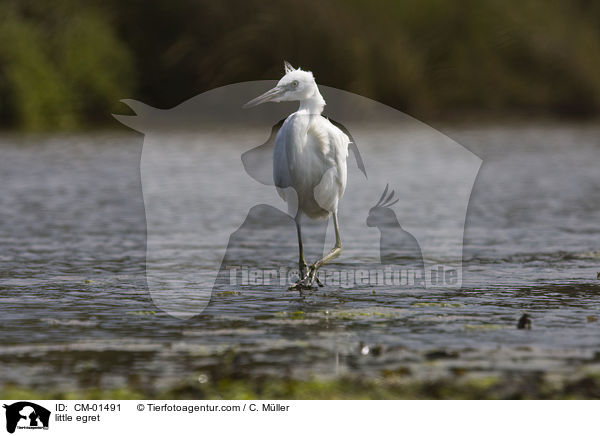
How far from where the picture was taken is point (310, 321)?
930cm

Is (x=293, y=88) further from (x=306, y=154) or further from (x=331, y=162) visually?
(x=331, y=162)

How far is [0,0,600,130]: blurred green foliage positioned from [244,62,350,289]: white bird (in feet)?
Result: 72.9

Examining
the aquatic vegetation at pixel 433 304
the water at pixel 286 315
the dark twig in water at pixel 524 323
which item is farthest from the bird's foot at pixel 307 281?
the dark twig in water at pixel 524 323

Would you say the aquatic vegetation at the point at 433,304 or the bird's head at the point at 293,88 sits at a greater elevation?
the bird's head at the point at 293,88

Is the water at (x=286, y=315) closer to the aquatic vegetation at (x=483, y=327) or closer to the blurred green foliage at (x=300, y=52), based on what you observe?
the aquatic vegetation at (x=483, y=327)

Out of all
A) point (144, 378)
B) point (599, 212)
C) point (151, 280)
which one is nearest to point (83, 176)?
point (599, 212)

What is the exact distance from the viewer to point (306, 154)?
10.8 metres

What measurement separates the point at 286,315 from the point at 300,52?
24.2 metres

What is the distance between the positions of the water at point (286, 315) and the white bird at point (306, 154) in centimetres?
95

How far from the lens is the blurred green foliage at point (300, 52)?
110 feet

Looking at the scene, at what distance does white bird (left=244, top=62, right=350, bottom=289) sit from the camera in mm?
10547

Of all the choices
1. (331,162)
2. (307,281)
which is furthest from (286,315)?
(331,162)

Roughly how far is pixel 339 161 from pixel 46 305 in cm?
311
